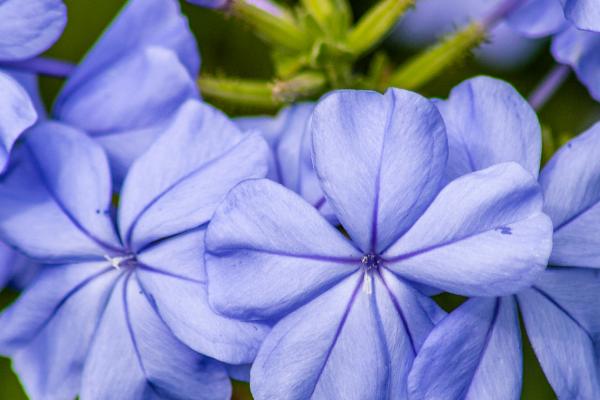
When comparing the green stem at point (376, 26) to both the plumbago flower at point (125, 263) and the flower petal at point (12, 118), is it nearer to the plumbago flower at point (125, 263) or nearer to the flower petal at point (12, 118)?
the plumbago flower at point (125, 263)

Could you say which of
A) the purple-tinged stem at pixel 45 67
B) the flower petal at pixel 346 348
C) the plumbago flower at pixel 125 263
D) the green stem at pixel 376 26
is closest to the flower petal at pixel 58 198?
the plumbago flower at pixel 125 263

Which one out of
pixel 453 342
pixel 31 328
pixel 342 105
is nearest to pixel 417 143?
pixel 342 105

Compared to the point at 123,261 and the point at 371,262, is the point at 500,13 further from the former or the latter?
the point at 123,261

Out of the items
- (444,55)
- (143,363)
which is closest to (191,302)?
(143,363)

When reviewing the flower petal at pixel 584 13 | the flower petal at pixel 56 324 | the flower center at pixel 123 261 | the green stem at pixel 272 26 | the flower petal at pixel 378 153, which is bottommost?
the flower petal at pixel 56 324

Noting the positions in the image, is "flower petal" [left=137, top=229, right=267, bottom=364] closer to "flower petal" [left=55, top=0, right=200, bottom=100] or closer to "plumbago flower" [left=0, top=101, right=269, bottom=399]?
"plumbago flower" [left=0, top=101, right=269, bottom=399]

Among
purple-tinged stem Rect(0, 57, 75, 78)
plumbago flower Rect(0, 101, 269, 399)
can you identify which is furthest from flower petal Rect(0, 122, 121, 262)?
purple-tinged stem Rect(0, 57, 75, 78)
